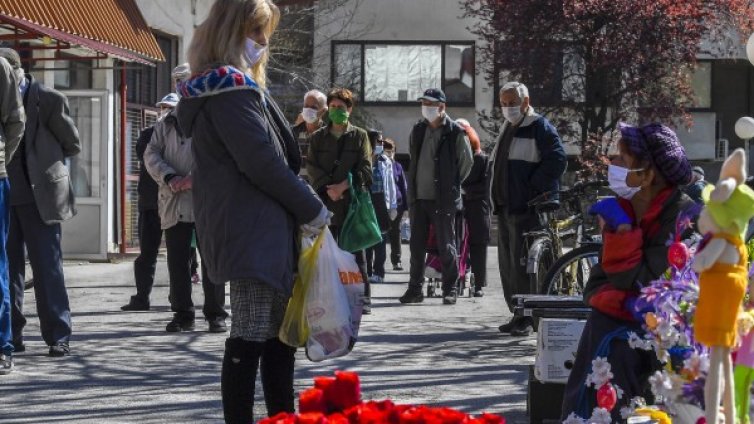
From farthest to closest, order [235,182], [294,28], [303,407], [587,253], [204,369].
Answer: [294,28]
[587,253]
[204,369]
[235,182]
[303,407]

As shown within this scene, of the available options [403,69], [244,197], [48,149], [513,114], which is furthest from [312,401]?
[403,69]

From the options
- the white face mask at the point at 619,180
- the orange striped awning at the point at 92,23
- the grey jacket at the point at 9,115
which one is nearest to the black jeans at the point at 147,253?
the orange striped awning at the point at 92,23

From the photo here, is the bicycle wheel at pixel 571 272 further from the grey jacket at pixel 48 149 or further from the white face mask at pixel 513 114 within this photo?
the grey jacket at pixel 48 149

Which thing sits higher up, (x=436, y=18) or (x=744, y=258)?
(x=436, y=18)

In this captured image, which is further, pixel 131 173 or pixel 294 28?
pixel 294 28

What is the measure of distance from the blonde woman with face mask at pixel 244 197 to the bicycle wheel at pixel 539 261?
4.86 m

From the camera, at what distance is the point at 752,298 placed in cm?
387

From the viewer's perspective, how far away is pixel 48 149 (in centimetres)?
909

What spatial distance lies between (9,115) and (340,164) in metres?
4.25

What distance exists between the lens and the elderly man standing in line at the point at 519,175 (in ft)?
35.7

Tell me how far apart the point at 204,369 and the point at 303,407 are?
543 cm

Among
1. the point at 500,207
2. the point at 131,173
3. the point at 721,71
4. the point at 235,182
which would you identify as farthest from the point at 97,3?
the point at 721,71

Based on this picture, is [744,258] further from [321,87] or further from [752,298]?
[321,87]

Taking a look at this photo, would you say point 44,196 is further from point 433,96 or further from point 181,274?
point 433,96
